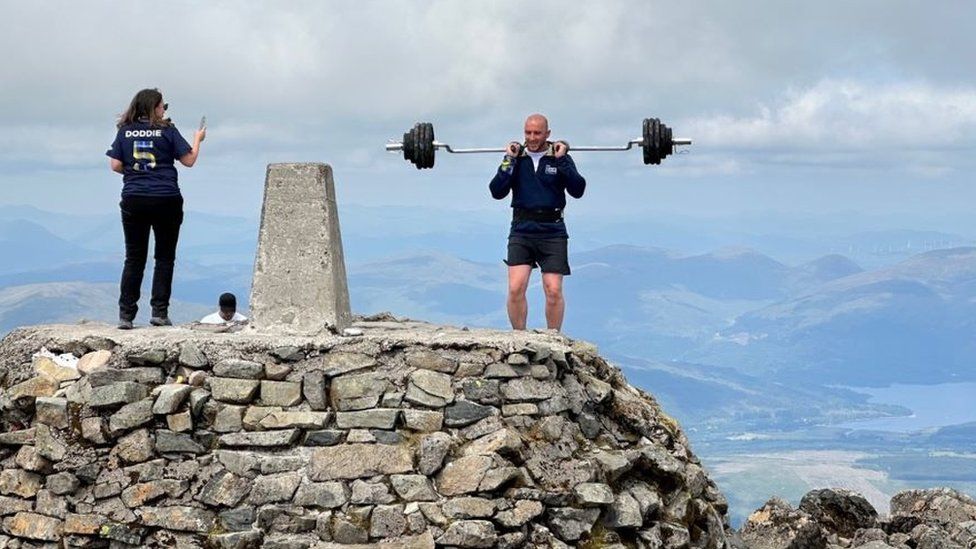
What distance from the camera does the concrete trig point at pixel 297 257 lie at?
55.0 ft

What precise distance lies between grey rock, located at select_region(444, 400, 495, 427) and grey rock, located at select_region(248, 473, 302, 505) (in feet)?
6.12

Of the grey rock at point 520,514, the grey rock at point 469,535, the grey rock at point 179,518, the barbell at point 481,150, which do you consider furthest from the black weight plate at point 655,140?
the grey rock at point 179,518

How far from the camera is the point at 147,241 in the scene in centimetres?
1773

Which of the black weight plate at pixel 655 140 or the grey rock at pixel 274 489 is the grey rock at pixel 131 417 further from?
the black weight plate at pixel 655 140

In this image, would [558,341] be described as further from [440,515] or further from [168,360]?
[168,360]

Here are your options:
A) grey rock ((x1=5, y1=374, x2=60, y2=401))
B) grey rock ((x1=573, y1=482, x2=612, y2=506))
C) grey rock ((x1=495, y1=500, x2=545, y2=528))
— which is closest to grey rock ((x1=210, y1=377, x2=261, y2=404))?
grey rock ((x1=5, y1=374, x2=60, y2=401))

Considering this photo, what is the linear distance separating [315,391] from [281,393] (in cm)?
42

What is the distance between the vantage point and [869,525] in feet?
70.9

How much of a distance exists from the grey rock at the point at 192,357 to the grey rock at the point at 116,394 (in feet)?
1.89

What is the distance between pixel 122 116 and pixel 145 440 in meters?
4.50

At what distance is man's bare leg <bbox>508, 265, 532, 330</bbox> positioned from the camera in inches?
707

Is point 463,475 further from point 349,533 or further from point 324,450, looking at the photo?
point 324,450

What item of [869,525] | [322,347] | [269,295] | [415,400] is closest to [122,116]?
[269,295]

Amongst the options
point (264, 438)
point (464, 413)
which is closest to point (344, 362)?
point (264, 438)
